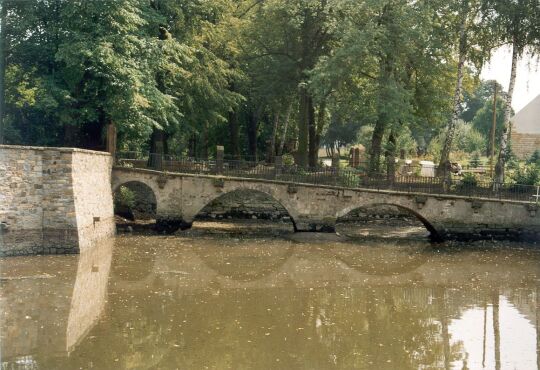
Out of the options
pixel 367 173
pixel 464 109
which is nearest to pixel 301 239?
pixel 367 173

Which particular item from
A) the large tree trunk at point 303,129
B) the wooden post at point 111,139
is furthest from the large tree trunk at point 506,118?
the wooden post at point 111,139

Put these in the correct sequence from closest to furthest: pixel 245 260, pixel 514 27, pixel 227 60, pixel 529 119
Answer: pixel 245 260 → pixel 514 27 → pixel 227 60 → pixel 529 119

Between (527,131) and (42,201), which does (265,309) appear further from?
(527,131)

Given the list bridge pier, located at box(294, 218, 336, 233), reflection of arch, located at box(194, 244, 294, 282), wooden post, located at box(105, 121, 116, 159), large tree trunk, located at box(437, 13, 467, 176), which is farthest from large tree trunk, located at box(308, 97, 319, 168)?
wooden post, located at box(105, 121, 116, 159)

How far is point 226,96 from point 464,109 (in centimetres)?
7037

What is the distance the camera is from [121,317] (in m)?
14.0

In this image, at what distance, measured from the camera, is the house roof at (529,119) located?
51562mm

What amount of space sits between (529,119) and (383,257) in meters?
35.8

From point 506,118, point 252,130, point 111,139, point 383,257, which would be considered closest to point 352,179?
point 383,257

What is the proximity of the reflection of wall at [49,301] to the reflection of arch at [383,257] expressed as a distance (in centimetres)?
916

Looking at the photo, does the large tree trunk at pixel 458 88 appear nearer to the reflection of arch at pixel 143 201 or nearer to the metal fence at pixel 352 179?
the metal fence at pixel 352 179

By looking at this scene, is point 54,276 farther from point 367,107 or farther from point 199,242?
point 367,107

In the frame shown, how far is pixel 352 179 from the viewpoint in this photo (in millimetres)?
27906

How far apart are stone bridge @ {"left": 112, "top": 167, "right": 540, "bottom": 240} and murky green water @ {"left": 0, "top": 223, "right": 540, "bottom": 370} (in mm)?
3389
